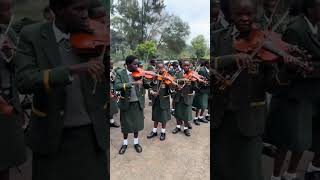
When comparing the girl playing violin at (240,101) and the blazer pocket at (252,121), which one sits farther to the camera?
the blazer pocket at (252,121)

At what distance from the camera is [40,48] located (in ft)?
5.98

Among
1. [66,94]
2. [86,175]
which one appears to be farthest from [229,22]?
[86,175]

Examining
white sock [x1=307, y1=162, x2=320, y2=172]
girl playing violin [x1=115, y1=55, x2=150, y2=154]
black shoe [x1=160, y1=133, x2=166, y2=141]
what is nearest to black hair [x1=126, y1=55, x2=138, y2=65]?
girl playing violin [x1=115, y1=55, x2=150, y2=154]

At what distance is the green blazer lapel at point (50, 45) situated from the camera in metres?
1.84

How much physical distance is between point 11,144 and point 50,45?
766 mm

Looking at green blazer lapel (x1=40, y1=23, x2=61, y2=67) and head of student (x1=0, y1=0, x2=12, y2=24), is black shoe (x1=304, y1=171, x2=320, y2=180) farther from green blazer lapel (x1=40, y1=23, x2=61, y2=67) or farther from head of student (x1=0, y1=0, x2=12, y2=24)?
head of student (x1=0, y1=0, x2=12, y2=24)

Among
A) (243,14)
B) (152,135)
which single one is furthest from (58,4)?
(152,135)

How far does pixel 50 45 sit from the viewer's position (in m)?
1.85

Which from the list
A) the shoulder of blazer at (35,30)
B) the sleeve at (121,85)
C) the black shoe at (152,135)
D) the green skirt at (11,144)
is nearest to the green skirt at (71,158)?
the green skirt at (11,144)

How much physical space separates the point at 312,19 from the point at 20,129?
7.71ft

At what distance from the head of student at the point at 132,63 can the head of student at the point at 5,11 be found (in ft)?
7.18

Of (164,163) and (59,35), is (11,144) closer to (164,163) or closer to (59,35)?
(59,35)

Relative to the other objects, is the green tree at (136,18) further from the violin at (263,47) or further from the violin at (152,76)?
the violin at (152,76)

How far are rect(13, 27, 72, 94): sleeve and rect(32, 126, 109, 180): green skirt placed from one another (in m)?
0.37
